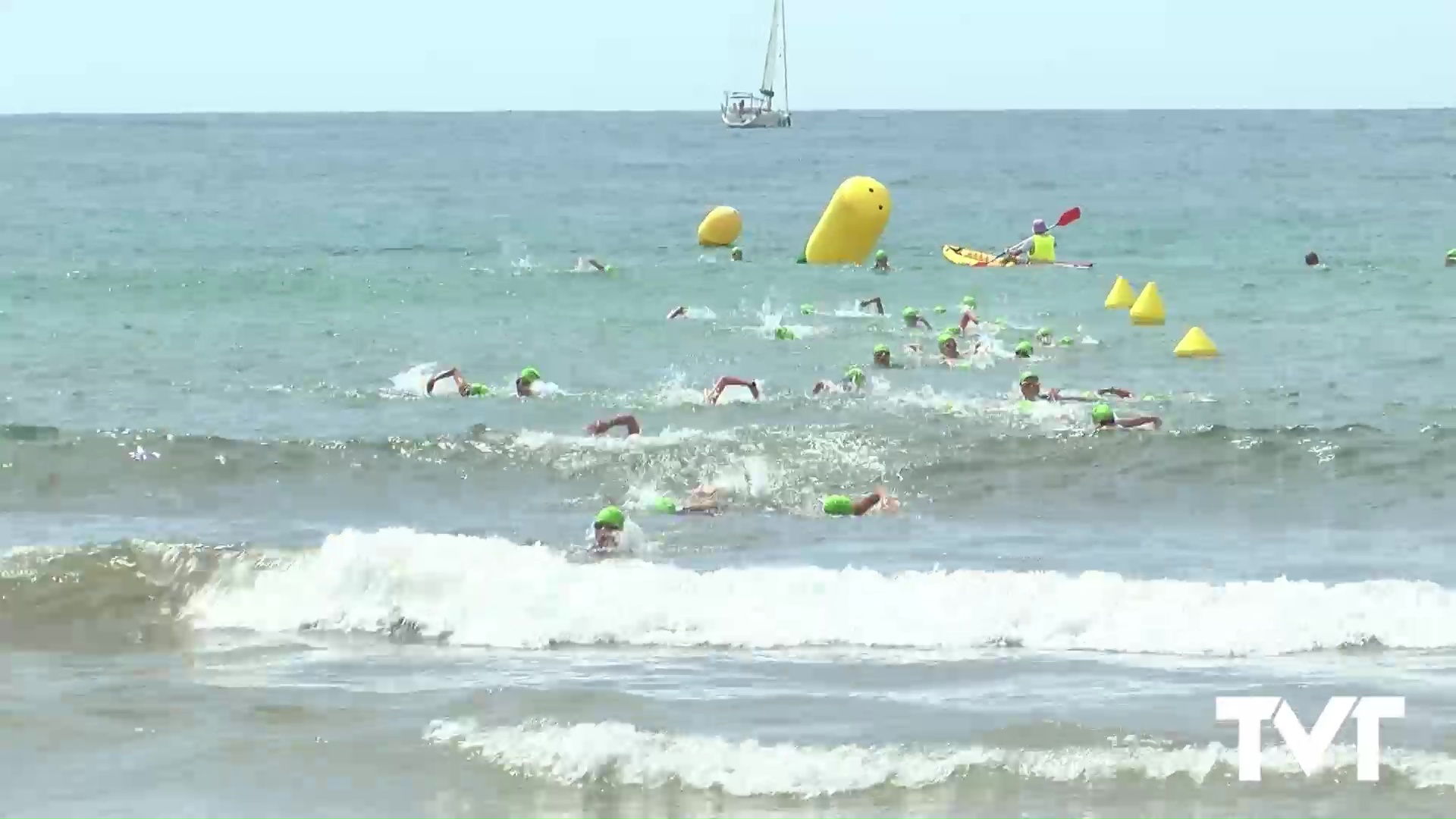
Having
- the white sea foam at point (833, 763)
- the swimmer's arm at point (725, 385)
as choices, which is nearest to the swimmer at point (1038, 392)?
the swimmer's arm at point (725, 385)

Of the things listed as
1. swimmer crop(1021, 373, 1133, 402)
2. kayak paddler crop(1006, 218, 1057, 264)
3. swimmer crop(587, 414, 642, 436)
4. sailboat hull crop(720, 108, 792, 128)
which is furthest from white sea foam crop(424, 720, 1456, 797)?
sailboat hull crop(720, 108, 792, 128)

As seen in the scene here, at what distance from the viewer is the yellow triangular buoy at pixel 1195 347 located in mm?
26844

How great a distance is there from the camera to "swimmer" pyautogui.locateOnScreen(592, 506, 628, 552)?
49.7 feet

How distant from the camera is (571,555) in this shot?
15.1m

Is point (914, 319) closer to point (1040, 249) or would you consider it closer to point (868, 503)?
point (1040, 249)

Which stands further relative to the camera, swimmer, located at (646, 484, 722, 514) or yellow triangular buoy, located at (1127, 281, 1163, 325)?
yellow triangular buoy, located at (1127, 281, 1163, 325)

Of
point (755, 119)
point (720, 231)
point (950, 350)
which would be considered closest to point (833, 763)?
point (950, 350)

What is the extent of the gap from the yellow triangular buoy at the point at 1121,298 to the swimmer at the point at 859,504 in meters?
15.8

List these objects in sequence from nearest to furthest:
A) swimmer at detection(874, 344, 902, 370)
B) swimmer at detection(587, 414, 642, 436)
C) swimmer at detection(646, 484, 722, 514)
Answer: swimmer at detection(646, 484, 722, 514) < swimmer at detection(587, 414, 642, 436) < swimmer at detection(874, 344, 902, 370)

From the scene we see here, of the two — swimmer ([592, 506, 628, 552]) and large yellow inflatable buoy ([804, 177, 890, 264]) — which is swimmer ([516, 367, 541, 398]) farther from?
large yellow inflatable buoy ([804, 177, 890, 264])

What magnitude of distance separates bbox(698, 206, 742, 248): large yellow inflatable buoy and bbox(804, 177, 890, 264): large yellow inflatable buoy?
20.8 ft

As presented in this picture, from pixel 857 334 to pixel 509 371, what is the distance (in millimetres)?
5789

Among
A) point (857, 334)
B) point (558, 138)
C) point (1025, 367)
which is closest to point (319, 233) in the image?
point (857, 334)

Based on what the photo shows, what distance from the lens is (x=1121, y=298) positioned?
32.8m
